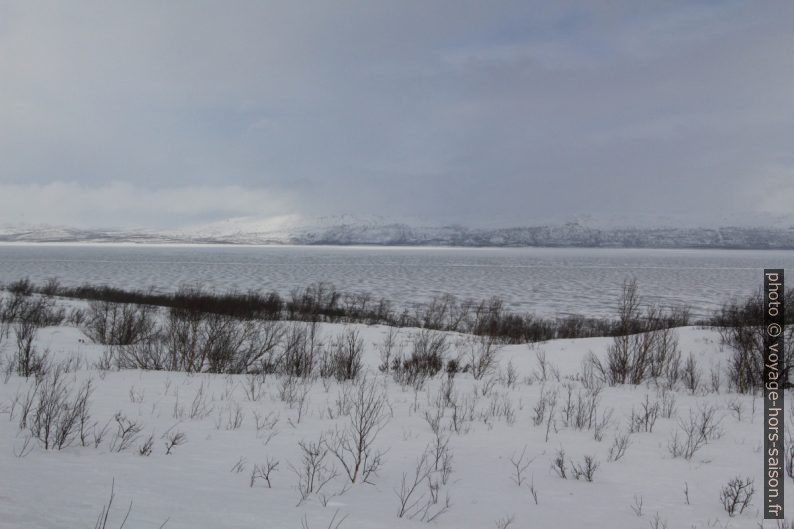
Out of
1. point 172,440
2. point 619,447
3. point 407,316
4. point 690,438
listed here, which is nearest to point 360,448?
point 172,440

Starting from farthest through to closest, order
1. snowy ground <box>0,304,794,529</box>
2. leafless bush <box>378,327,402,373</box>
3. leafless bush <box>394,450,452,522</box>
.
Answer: leafless bush <box>378,327,402,373</box> < leafless bush <box>394,450,452,522</box> < snowy ground <box>0,304,794,529</box>

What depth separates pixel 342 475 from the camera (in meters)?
4.53

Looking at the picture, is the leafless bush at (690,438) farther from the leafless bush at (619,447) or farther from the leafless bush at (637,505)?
the leafless bush at (637,505)

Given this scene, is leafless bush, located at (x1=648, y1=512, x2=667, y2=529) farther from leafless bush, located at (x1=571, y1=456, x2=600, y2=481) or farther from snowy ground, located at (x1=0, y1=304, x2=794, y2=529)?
leafless bush, located at (x1=571, y1=456, x2=600, y2=481)

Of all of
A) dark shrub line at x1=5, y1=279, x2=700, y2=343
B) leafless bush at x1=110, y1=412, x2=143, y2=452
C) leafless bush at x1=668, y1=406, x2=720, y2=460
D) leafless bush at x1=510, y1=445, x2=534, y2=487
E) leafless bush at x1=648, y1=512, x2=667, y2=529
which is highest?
leafless bush at x1=110, y1=412, x2=143, y2=452

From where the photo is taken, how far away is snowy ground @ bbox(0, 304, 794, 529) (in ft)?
11.2

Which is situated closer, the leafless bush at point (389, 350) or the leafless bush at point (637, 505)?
the leafless bush at point (637, 505)

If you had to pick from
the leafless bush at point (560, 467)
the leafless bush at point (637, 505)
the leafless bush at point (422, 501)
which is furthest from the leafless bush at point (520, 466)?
the leafless bush at point (637, 505)

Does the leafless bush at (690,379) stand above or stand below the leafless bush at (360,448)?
below

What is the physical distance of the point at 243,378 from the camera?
10.4 meters

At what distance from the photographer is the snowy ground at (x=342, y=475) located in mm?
3416

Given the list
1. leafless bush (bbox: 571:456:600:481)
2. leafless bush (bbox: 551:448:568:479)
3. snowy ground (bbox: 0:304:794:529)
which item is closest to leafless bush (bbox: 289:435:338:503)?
snowy ground (bbox: 0:304:794:529)

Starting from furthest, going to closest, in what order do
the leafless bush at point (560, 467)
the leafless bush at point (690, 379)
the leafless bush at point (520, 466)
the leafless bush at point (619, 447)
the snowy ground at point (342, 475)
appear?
the leafless bush at point (690, 379), the leafless bush at point (619, 447), the leafless bush at point (560, 467), the leafless bush at point (520, 466), the snowy ground at point (342, 475)

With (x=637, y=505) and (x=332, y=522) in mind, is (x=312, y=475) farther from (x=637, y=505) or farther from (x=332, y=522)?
(x=637, y=505)
